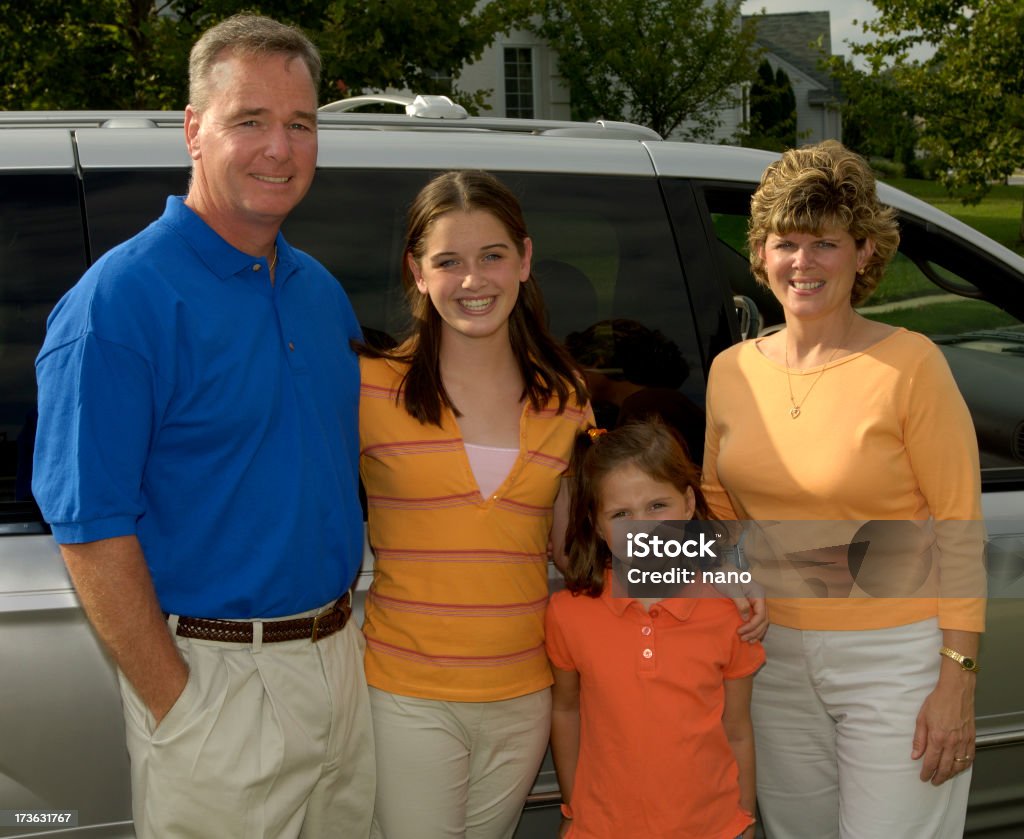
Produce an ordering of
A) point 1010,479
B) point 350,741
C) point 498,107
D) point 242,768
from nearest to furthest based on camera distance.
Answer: point 242,768, point 350,741, point 1010,479, point 498,107

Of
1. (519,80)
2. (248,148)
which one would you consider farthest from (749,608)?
(519,80)

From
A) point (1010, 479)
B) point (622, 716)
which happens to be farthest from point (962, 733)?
point (1010, 479)

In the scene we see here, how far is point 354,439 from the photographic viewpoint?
7.47 feet

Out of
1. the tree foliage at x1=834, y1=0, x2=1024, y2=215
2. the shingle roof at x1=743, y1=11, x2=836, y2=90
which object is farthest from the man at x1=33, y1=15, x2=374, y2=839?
the shingle roof at x1=743, y1=11, x2=836, y2=90

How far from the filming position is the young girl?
2.39 m

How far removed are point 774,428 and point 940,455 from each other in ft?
1.12

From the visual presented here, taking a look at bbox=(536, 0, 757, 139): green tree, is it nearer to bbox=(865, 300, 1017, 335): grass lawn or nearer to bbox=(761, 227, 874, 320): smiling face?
bbox=(865, 300, 1017, 335): grass lawn

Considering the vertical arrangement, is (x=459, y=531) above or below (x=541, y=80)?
below

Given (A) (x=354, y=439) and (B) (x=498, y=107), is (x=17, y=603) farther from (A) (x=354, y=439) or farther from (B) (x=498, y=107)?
(B) (x=498, y=107)

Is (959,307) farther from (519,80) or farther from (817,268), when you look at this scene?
(519,80)

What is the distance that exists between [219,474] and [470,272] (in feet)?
2.18

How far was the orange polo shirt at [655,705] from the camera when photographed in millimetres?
2383

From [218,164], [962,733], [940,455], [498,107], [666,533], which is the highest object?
[498,107]

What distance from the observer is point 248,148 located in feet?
6.82
